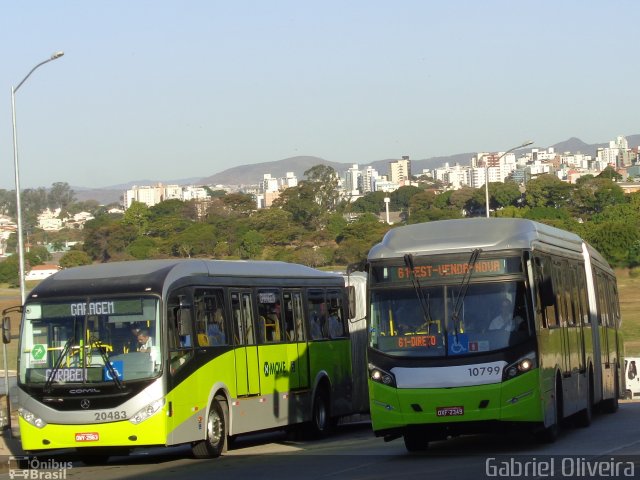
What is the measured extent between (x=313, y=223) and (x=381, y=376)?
111m

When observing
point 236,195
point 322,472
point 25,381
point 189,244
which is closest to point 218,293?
point 25,381

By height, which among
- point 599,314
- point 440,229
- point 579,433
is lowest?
point 579,433

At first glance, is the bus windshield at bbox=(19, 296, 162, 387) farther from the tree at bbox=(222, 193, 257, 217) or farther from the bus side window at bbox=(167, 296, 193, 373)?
the tree at bbox=(222, 193, 257, 217)

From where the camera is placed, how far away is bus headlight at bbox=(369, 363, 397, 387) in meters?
14.7

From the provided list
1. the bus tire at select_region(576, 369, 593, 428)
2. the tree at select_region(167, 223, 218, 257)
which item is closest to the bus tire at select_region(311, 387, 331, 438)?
the bus tire at select_region(576, 369, 593, 428)

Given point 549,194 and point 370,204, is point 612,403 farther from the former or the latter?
point 370,204

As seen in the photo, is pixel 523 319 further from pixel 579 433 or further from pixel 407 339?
pixel 579 433

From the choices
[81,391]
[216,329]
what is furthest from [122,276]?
[216,329]

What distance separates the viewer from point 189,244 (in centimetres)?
10212

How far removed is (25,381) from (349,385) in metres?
7.69

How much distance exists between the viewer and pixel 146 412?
49.8 ft

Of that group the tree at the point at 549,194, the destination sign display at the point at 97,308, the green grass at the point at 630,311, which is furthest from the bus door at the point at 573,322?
the tree at the point at 549,194

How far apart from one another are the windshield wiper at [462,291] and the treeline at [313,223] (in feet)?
259

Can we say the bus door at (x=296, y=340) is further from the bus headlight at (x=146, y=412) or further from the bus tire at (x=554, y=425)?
the bus tire at (x=554, y=425)
